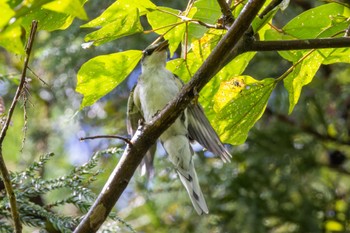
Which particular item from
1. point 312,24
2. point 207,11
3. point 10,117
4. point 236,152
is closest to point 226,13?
point 207,11

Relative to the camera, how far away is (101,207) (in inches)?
34.6

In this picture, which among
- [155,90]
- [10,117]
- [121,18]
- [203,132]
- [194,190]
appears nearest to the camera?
[10,117]

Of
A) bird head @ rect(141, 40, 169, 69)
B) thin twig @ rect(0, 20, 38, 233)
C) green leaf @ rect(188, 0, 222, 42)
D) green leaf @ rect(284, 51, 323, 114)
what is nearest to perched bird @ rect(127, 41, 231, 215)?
bird head @ rect(141, 40, 169, 69)

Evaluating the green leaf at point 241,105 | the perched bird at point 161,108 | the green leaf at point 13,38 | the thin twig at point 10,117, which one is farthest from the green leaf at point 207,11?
the perched bird at point 161,108

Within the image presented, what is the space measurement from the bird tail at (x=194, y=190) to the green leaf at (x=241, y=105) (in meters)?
0.72

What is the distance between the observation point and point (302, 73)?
1.03 meters

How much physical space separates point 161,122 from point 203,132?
820mm

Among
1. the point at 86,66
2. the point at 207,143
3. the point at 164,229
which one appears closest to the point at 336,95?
the point at 164,229

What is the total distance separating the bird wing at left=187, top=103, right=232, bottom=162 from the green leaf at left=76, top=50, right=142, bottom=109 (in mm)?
514

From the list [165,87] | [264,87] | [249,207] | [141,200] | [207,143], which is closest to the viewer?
[264,87]

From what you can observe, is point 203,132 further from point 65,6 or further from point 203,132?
point 65,6

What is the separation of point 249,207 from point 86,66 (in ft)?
5.67

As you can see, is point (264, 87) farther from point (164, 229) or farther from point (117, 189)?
point (164, 229)

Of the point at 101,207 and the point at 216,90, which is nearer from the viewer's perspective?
the point at 101,207
